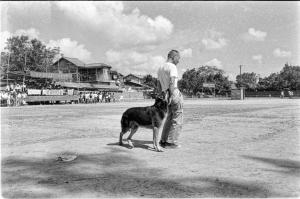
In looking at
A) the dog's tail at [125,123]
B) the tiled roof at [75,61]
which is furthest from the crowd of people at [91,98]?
the dog's tail at [125,123]

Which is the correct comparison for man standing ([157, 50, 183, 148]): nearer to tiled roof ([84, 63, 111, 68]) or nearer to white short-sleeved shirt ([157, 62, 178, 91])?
white short-sleeved shirt ([157, 62, 178, 91])

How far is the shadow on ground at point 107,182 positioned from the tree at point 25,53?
6226 cm

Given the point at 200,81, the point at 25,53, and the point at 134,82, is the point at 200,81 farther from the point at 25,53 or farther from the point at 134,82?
the point at 25,53

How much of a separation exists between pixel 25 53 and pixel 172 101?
2439 inches

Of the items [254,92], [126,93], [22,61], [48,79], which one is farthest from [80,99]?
[254,92]

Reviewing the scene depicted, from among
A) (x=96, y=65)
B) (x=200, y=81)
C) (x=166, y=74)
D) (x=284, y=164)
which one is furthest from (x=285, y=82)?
(x=284, y=164)

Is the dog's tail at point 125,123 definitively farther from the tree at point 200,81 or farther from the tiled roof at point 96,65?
the tree at point 200,81

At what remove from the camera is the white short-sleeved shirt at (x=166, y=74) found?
628 cm

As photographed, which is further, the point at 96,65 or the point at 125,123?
the point at 96,65

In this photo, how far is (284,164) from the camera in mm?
4758

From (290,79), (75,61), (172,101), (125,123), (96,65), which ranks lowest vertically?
(125,123)

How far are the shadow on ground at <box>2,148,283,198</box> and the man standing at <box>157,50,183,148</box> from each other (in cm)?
145

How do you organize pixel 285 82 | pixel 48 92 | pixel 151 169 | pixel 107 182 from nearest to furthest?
1. pixel 107 182
2. pixel 151 169
3. pixel 48 92
4. pixel 285 82

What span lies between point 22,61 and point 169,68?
2501 inches
